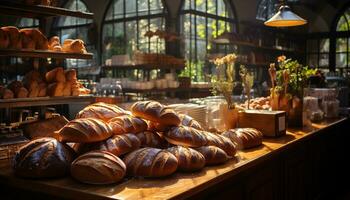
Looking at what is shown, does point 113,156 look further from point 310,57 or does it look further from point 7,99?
point 310,57

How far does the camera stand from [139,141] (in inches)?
73.7

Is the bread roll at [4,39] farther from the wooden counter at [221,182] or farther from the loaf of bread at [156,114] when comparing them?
the loaf of bread at [156,114]

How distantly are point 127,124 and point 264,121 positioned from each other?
133 cm

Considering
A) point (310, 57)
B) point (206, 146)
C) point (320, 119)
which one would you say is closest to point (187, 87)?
point (320, 119)

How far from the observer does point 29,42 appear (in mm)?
2979

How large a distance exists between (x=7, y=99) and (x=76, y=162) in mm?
1417

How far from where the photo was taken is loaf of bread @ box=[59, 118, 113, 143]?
175 centimetres

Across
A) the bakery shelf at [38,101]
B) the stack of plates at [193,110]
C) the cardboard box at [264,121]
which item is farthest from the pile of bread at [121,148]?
the bakery shelf at [38,101]

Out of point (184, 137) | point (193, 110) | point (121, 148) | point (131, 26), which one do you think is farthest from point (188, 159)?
point (131, 26)

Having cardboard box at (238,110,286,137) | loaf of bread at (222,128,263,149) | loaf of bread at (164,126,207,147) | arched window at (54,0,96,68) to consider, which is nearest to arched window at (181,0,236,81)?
arched window at (54,0,96,68)

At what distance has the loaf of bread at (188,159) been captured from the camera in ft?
5.91

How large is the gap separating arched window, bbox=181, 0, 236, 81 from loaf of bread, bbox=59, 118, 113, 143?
597 centimetres

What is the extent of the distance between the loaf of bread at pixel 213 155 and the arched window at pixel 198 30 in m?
5.80

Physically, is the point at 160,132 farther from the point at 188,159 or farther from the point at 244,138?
the point at 244,138
